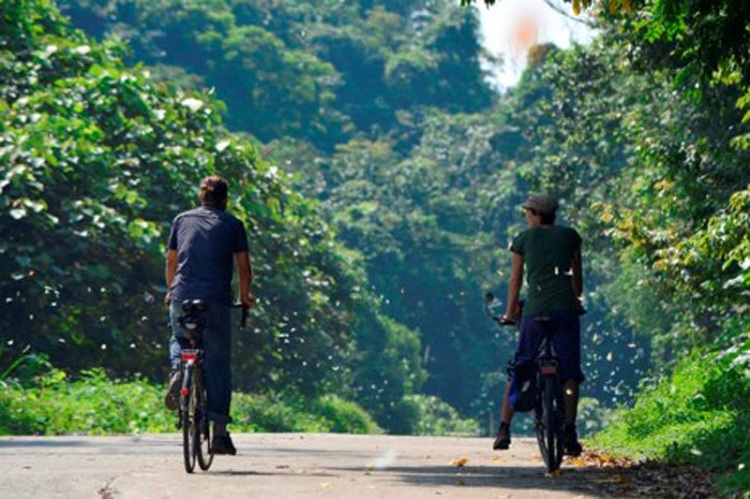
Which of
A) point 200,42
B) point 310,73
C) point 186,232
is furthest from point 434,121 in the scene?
point 186,232

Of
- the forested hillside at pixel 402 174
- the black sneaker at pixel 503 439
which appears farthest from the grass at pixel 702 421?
the forested hillside at pixel 402 174

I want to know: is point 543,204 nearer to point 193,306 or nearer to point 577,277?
point 577,277

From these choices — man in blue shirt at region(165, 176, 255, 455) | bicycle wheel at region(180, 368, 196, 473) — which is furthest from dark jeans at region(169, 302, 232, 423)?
bicycle wheel at region(180, 368, 196, 473)

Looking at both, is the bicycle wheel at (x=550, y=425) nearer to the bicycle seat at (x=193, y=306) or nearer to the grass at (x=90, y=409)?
the bicycle seat at (x=193, y=306)

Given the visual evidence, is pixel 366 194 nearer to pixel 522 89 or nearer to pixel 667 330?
pixel 522 89

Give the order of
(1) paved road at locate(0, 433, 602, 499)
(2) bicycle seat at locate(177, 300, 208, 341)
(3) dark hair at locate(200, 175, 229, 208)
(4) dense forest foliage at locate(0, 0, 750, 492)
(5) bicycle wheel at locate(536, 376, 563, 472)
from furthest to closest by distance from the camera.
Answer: (4) dense forest foliage at locate(0, 0, 750, 492) → (3) dark hair at locate(200, 175, 229, 208) → (2) bicycle seat at locate(177, 300, 208, 341) → (5) bicycle wheel at locate(536, 376, 563, 472) → (1) paved road at locate(0, 433, 602, 499)

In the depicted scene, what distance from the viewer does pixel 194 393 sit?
10938 mm

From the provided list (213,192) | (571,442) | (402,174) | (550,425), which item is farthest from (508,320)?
(402,174)

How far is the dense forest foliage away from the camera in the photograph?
2300 centimetres

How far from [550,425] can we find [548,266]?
1.18m

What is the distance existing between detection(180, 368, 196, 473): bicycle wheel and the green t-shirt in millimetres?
2217

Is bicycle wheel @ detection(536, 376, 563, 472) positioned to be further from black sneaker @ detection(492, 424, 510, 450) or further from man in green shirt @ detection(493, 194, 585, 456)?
black sneaker @ detection(492, 424, 510, 450)

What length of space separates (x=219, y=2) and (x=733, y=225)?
208 feet

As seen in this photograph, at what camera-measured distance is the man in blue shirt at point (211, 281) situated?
444 inches
